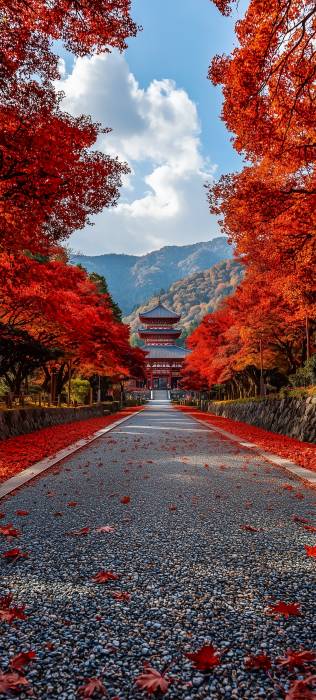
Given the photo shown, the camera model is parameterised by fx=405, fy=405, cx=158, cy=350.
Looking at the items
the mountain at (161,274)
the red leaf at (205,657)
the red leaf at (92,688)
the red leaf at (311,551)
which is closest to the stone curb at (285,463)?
the red leaf at (311,551)

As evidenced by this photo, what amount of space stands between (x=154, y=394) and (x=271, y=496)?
5612 centimetres

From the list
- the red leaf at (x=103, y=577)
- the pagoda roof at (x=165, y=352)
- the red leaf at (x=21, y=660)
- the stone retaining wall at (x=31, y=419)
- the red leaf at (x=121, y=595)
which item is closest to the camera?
the red leaf at (x=21, y=660)

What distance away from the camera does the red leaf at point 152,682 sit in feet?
4.83

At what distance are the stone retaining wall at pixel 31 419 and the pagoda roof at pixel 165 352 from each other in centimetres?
4402

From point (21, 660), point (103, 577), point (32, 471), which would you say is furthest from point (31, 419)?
point (21, 660)

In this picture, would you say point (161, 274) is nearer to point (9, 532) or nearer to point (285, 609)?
point (9, 532)

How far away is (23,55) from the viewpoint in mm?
5848

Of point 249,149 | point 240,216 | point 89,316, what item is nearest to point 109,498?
point 240,216

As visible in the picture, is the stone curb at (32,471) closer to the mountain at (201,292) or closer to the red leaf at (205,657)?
the red leaf at (205,657)

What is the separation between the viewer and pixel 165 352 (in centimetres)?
6166

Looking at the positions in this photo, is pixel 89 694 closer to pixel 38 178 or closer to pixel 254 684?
pixel 254 684

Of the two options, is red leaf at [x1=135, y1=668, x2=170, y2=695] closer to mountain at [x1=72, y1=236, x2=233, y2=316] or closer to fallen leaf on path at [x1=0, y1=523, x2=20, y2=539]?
fallen leaf on path at [x1=0, y1=523, x2=20, y2=539]

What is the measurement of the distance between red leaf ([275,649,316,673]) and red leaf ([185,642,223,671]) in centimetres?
24

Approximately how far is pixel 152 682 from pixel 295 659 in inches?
22.6
